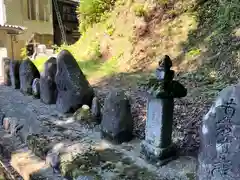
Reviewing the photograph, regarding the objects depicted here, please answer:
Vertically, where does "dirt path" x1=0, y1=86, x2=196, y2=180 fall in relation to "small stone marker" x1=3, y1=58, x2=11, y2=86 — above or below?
below

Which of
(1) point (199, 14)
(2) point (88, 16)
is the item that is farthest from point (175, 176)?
(2) point (88, 16)

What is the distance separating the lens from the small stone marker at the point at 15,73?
6.64m

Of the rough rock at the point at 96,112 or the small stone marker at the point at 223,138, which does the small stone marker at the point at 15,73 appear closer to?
the rough rock at the point at 96,112

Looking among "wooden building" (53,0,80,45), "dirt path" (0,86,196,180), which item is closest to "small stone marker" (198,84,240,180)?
"dirt path" (0,86,196,180)

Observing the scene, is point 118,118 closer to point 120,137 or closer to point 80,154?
point 120,137

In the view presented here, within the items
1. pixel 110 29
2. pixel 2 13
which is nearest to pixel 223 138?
pixel 110 29

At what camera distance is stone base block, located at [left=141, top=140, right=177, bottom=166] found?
3012 mm

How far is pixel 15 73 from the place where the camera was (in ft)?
22.2

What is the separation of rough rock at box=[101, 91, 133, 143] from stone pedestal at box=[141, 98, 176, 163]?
1.57ft

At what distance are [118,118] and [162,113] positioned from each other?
2.42 ft

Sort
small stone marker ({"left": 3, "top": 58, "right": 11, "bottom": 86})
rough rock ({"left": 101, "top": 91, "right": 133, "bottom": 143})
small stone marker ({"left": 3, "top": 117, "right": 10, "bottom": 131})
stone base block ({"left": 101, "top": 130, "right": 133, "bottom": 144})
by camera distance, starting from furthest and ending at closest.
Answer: small stone marker ({"left": 3, "top": 58, "right": 11, "bottom": 86}) < small stone marker ({"left": 3, "top": 117, "right": 10, "bottom": 131}) < stone base block ({"left": 101, "top": 130, "right": 133, "bottom": 144}) < rough rock ({"left": 101, "top": 91, "right": 133, "bottom": 143})

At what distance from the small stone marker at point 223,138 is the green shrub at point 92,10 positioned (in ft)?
27.1

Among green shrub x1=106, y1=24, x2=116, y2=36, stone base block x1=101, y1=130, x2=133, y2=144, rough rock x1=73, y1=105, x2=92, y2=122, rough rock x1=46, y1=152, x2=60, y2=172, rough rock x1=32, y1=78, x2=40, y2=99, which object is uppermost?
green shrub x1=106, y1=24, x2=116, y2=36

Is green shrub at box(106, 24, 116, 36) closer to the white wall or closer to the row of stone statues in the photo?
the row of stone statues
